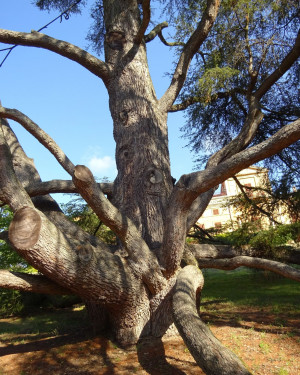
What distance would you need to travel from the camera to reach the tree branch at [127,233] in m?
3.86

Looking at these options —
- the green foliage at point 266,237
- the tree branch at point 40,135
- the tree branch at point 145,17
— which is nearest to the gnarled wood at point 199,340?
the tree branch at point 40,135

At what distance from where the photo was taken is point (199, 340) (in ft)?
9.55

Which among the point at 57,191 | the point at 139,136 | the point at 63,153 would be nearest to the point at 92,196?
the point at 63,153

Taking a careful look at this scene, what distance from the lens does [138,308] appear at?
4316 mm

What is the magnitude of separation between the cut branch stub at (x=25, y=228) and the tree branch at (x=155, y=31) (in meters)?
4.98

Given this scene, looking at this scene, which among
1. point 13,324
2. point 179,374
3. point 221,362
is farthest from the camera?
point 13,324

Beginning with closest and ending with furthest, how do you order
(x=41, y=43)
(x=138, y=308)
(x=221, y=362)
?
(x=221, y=362), (x=138, y=308), (x=41, y=43)

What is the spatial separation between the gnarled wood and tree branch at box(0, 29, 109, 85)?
3966mm

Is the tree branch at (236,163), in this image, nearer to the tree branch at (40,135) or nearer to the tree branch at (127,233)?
the tree branch at (127,233)

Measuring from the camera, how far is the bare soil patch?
11.7ft

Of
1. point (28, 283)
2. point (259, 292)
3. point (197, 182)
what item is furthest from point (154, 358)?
point (259, 292)

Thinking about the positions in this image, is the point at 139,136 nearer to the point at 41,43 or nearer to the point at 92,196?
the point at 92,196

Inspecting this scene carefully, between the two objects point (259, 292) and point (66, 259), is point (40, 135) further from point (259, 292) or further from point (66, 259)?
point (259, 292)

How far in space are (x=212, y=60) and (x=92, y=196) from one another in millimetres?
4920
